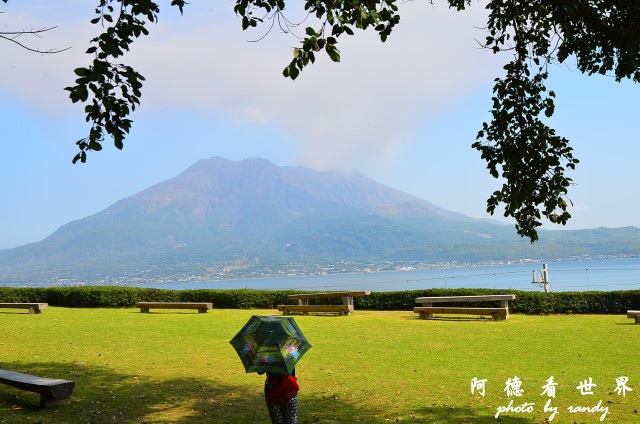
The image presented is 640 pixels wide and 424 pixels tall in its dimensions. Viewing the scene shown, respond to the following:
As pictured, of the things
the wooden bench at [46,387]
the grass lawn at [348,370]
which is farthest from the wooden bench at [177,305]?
the wooden bench at [46,387]

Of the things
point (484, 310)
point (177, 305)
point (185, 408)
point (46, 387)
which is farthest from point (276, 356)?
point (177, 305)

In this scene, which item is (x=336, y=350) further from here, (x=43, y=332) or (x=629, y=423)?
(x=43, y=332)

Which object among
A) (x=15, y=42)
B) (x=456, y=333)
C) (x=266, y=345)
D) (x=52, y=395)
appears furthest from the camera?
(x=456, y=333)

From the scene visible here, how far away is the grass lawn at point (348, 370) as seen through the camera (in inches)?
327

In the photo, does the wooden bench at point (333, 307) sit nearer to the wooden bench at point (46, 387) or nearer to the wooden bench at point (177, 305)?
the wooden bench at point (177, 305)

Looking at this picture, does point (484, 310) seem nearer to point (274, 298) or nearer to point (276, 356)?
point (274, 298)

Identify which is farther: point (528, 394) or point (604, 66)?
point (604, 66)

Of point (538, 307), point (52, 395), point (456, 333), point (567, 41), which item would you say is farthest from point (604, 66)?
point (538, 307)

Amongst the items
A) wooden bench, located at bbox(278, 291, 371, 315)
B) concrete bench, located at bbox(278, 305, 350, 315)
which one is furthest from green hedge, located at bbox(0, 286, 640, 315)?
→ concrete bench, located at bbox(278, 305, 350, 315)

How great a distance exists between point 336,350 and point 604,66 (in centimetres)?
783

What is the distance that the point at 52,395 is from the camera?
325 inches

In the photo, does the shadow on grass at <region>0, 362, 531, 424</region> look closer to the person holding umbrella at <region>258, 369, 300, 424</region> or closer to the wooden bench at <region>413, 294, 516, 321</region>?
the person holding umbrella at <region>258, 369, 300, 424</region>

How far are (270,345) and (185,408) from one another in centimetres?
310

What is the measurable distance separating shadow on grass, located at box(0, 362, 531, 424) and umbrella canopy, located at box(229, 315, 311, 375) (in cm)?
205
